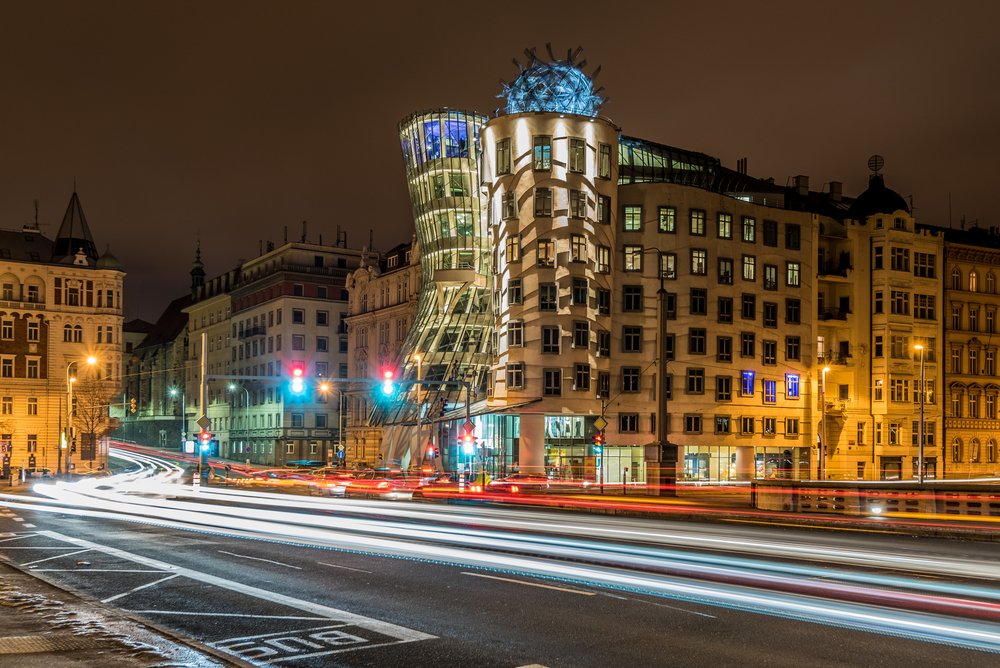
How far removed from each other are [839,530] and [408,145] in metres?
54.7

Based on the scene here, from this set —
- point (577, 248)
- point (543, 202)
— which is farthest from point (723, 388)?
point (543, 202)

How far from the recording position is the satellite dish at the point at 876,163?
286 ft

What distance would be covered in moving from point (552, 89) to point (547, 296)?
44.7 ft

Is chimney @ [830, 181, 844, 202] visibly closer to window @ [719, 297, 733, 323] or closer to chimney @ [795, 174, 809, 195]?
chimney @ [795, 174, 809, 195]

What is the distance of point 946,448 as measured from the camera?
268 ft

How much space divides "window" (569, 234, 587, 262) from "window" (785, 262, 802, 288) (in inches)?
719

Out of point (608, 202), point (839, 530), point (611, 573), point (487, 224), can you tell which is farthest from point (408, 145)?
point (611, 573)

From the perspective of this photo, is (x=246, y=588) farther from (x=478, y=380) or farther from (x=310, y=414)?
(x=310, y=414)

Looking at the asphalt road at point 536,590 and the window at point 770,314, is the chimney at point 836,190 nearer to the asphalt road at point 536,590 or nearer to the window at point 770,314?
→ the window at point 770,314

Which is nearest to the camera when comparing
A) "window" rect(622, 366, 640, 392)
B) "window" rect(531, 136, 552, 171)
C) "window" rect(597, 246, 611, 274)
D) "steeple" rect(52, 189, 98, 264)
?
"window" rect(531, 136, 552, 171)

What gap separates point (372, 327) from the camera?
4077 inches

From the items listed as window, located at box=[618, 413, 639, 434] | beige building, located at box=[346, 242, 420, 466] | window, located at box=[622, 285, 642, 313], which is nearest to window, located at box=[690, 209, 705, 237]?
window, located at box=[622, 285, 642, 313]

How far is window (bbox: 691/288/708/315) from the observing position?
72188 mm

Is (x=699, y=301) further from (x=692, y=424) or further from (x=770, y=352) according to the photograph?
(x=692, y=424)
